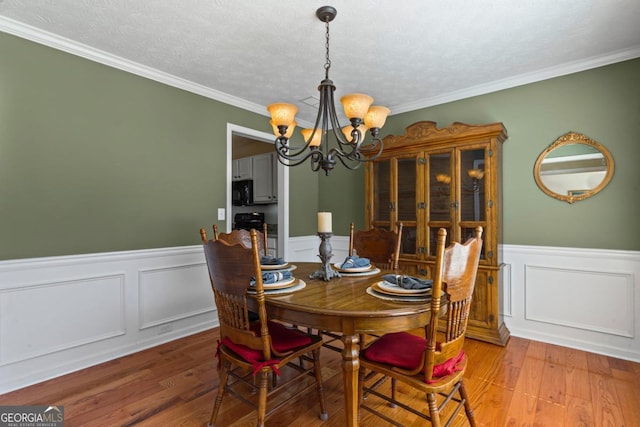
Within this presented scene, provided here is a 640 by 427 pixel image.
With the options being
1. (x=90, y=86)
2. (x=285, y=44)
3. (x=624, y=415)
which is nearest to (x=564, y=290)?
(x=624, y=415)

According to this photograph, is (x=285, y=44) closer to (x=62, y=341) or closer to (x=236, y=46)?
(x=236, y=46)

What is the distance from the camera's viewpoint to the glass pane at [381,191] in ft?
11.3

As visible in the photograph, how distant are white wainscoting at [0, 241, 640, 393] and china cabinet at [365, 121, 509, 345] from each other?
365mm

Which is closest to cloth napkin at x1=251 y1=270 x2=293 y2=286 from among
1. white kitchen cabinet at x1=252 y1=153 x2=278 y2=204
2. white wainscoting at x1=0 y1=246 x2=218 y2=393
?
white wainscoting at x1=0 y1=246 x2=218 y2=393

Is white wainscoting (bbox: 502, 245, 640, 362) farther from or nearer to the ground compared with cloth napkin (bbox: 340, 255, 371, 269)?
nearer to the ground

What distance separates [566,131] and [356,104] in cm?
213

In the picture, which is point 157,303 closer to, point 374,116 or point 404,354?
point 404,354

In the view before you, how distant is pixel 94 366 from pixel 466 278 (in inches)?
107

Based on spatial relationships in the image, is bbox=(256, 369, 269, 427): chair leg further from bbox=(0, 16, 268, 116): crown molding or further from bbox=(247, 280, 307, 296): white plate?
bbox=(0, 16, 268, 116): crown molding

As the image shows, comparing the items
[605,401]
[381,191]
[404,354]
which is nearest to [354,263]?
[404,354]

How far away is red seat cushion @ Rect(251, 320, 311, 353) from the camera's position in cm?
167

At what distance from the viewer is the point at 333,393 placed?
6.81ft

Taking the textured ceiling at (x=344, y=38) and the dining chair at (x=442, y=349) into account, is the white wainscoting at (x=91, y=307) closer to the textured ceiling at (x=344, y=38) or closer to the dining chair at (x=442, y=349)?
the textured ceiling at (x=344, y=38)

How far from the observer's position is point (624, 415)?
1.83 metres
